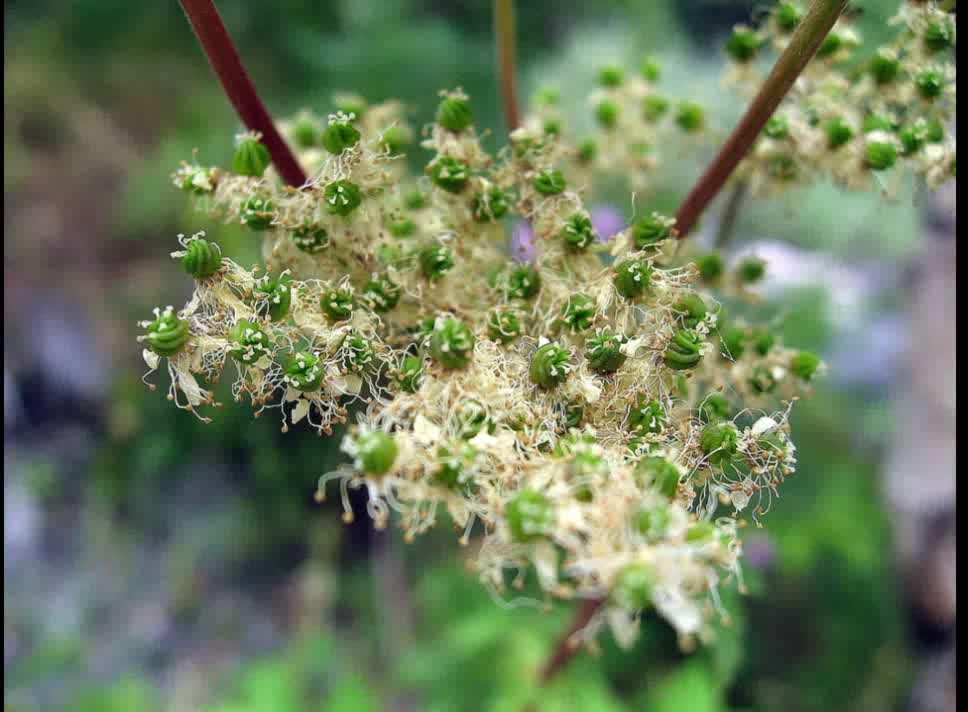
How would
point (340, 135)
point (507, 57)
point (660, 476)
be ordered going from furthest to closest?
point (507, 57), point (340, 135), point (660, 476)

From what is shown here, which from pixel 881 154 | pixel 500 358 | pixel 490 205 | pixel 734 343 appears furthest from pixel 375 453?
pixel 881 154

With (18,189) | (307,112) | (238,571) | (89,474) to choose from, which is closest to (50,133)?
(18,189)

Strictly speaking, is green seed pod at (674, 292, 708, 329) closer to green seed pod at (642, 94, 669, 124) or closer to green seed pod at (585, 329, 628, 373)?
green seed pod at (585, 329, 628, 373)

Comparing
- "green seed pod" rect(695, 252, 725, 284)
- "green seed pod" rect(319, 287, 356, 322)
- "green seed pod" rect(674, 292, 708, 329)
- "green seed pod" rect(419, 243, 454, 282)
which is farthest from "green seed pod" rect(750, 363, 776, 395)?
"green seed pod" rect(319, 287, 356, 322)

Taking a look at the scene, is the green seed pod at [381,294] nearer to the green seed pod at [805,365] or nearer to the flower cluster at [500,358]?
the flower cluster at [500,358]

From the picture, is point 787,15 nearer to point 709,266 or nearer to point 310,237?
point 709,266

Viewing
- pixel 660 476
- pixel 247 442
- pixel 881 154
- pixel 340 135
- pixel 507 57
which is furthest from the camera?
pixel 247 442

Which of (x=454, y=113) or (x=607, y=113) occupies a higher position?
(x=607, y=113)
